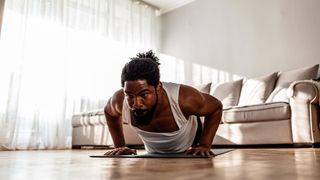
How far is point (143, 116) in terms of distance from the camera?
1.40 meters

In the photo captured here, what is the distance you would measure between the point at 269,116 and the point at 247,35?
1853mm

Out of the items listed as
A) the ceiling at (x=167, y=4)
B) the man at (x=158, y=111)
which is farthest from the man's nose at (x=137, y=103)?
the ceiling at (x=167, y=4)

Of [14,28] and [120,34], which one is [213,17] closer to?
[120,34]

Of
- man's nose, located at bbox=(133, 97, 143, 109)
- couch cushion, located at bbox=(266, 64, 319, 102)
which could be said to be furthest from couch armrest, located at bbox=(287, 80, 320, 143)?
Result: man's nose, located at bbox=(133, 97, 143, 109)

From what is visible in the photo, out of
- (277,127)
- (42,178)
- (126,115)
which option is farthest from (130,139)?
(42,178)

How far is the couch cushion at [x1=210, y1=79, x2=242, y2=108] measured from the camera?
141 inches

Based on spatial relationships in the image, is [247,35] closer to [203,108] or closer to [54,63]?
[54,63]

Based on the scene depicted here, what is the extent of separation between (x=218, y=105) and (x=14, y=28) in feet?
9.83

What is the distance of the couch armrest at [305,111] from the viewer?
93.8 inches

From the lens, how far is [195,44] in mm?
4770

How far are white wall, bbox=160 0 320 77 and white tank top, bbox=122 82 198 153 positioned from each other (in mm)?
2394

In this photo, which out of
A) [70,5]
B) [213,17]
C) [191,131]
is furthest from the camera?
[213,17]

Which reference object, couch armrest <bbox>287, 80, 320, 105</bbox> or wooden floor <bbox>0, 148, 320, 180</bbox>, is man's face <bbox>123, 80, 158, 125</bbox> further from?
couch armrest <bbox>287, 80, 320, 105</bbox>

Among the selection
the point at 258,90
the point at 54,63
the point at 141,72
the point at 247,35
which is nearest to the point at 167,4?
the point at 247,35
